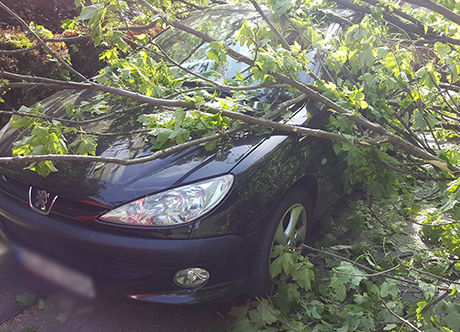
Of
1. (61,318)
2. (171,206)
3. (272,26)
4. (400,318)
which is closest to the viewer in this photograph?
(400,318)

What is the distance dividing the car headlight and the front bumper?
0.09 m

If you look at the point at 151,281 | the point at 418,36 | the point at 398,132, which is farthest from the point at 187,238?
the point at 418,36

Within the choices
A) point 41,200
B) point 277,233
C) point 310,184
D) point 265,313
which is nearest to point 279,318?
point 265,313

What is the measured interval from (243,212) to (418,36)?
2296 mm

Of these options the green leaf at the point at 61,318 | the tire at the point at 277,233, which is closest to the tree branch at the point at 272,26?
the tire at the point at 277,233

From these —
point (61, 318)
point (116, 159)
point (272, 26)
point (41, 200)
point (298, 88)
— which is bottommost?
point (61, 318)

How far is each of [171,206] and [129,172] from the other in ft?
1.09

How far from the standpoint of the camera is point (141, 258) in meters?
2.12

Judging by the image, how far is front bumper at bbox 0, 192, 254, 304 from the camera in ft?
6.92

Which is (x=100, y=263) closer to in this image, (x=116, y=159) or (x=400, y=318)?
(x=116, y=159)

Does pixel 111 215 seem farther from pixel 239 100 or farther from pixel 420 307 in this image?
pixel 420 307

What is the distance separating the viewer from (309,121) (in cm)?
276

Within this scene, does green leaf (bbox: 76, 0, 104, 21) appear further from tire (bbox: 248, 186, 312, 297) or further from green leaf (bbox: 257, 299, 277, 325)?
green leaf (bbox: 257, 299, 277, 325)

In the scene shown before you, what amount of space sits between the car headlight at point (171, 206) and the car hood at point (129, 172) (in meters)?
0.04
